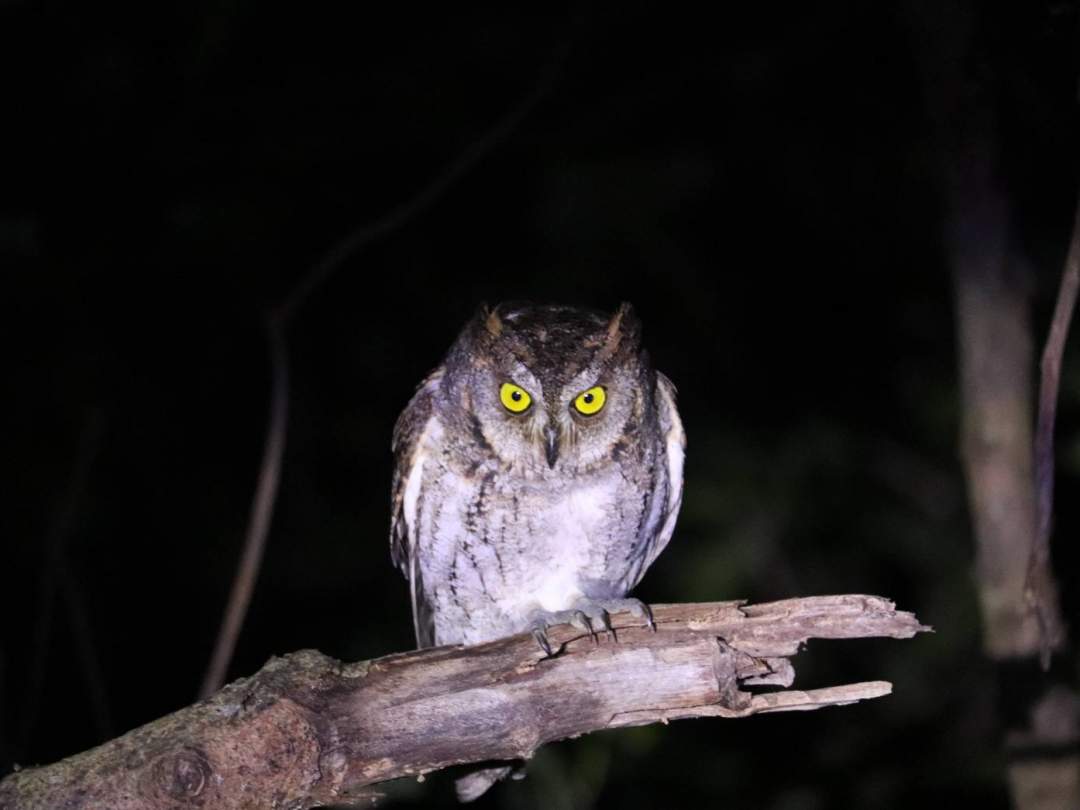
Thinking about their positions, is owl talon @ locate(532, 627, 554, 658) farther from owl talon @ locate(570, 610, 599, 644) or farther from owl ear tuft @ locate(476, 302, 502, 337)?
owl ear tuft @ locate(476, 302, 502, 337)

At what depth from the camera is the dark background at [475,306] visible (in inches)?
122

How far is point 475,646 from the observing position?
1840 mm

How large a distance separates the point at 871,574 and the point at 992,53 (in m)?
2.31

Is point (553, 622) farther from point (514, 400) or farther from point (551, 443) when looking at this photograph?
point (514, 400)

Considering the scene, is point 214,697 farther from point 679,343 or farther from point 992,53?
point 679,343

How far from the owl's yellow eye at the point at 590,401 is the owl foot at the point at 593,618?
390 mm

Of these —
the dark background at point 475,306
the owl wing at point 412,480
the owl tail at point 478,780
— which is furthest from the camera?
the dark background at point 475,306

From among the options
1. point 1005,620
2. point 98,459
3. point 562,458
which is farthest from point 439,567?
point 98,459

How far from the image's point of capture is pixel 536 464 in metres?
2.33

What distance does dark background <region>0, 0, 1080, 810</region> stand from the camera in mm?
3109

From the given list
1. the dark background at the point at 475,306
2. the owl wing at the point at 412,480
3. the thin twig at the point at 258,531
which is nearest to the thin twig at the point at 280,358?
the thin twig at the point at 258,531

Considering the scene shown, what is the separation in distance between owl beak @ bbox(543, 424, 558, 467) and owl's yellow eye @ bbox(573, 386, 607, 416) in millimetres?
74

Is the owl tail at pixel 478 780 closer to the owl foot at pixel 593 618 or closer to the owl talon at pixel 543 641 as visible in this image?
the owl foot at pixel 593 618

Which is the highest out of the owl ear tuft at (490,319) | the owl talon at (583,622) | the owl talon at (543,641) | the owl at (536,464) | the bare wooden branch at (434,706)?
the owl ear tuft at (490,319)
